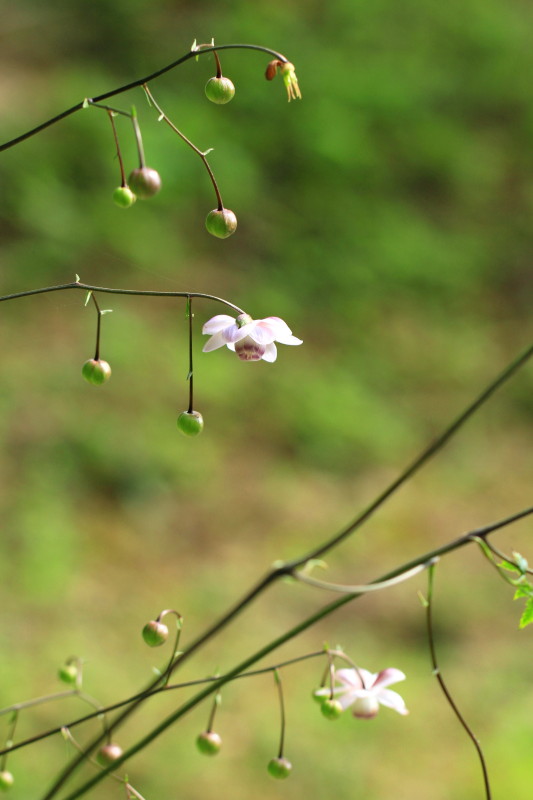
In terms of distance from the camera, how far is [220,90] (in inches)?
23.4

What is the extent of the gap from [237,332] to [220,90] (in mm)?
153

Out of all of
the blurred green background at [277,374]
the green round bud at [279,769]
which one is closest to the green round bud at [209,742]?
the green round bud at [279,769]

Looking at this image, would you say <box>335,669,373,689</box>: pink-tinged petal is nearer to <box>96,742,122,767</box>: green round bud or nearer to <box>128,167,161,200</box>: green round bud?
<box>96,742,122,767</box>: green round bud

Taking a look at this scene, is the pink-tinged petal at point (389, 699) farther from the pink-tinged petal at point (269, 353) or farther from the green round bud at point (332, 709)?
the pink-tinged petal at point (269, 353)

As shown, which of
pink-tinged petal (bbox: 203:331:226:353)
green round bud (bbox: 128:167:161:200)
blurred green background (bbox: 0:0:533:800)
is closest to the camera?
green round bud (bbox: 128:167:161:200)

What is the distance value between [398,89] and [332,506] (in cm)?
239

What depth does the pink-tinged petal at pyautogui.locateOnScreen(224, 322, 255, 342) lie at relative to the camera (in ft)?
2.09

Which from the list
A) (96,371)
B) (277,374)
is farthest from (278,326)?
(277,374)

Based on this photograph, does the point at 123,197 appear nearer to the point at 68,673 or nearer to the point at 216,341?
the point at 216,341

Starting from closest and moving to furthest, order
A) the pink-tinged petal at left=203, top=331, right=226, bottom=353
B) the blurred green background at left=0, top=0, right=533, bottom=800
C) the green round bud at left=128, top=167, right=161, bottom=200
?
1. the green round bud at left=128, top=167, right=161, bottom=200
2. the pink-tinged petal at left=203, top=331, right=226, bottom=353
3. the blurred green background at left=0, top=0, right=533, bottom=800

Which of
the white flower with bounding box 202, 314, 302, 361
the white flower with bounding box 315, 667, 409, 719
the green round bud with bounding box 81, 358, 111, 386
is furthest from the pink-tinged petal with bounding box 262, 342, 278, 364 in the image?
the white flower with bounding box 315, 667, 409, 719

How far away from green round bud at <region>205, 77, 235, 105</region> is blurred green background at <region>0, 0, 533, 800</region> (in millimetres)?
1469

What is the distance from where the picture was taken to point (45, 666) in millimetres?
2100

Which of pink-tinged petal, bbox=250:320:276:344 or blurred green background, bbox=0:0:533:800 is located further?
blurred green background, bbox=0:0:533:800
